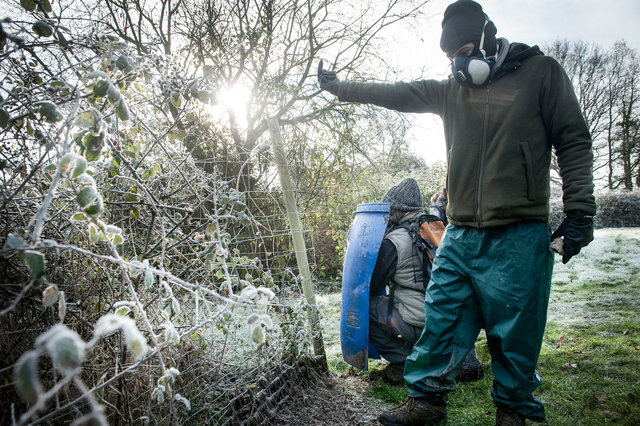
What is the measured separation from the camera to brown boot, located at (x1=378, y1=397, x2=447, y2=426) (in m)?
1.86

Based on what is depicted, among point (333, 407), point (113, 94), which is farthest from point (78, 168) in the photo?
point (333, 407)

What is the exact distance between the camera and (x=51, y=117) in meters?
0.97

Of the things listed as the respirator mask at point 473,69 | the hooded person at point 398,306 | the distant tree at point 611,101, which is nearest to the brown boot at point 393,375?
the hooded person at point 398,306

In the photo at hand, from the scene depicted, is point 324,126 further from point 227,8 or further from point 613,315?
point 613,315

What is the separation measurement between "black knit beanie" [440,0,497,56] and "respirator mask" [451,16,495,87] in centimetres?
4

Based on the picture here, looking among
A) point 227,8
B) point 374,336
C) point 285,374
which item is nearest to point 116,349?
point 285,374

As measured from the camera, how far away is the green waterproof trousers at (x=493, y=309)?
5.64ft

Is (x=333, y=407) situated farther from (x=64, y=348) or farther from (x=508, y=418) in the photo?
(x=64, y=348)

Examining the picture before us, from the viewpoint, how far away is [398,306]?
2.50 meters

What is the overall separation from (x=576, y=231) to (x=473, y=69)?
3.07 ft

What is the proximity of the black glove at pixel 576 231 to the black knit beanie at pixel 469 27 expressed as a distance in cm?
95

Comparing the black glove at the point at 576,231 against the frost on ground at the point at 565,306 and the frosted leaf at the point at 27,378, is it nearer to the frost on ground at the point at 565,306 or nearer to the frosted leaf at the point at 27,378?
the frost on ground at the point at 565,306

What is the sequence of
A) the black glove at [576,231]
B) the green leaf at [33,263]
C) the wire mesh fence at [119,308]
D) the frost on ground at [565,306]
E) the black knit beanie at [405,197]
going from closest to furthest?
1. the green leaf at [33,263]
2. the wire mesh fence at [119,308]
3. the black glove at [576,231]
4. the frost on ground at [565,306]
5. the black knit beanie at [405,197]

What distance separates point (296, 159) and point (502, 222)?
2897 millimetres
